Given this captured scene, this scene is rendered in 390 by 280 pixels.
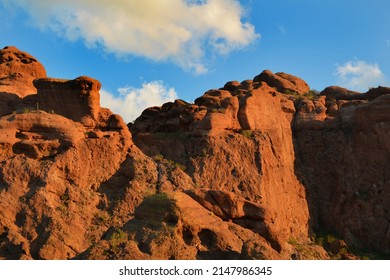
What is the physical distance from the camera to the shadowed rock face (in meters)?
14.3

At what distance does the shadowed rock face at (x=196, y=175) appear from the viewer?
14.3 metres

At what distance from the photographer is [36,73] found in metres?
34.2

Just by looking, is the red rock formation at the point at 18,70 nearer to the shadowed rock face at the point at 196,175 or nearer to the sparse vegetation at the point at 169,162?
the shadowed rock face at the point at 196,175

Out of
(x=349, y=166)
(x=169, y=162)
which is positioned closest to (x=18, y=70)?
(x=169, y=162)

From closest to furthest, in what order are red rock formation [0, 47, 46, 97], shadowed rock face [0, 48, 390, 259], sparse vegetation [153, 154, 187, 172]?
shadowed rock face [0, 48, 390, 259]
sparse vegetation [153, 154, 187, 172]
red rock formation [0, 47, 46, 97]

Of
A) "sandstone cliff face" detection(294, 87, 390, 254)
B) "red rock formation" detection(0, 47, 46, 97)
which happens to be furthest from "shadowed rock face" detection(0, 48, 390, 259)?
"red rock formation" detection(0, 47, 46, 97)

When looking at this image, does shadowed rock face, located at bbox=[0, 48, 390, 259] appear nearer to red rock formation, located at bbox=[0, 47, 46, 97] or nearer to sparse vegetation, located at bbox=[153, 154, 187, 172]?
sparse vegetation, located at bbox=[153, 154, 187, 172]

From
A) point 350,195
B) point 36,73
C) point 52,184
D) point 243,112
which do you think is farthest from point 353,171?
point 36,73

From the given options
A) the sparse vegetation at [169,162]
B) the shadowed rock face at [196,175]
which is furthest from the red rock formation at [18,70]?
the sparse vegetation at [169,162]

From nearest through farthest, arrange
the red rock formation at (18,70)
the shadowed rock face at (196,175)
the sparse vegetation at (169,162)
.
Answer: the shadowed rock face at (196,175) → the sparse vegetation at (169,162) → the red rock formation at (18,70)

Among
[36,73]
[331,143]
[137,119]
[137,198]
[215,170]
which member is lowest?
[137,198]

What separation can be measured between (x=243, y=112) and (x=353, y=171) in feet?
27.3

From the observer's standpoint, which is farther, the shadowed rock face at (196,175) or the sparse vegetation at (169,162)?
the sparse vegetation at (169,162)

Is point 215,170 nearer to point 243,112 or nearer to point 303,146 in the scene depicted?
point 243,112
